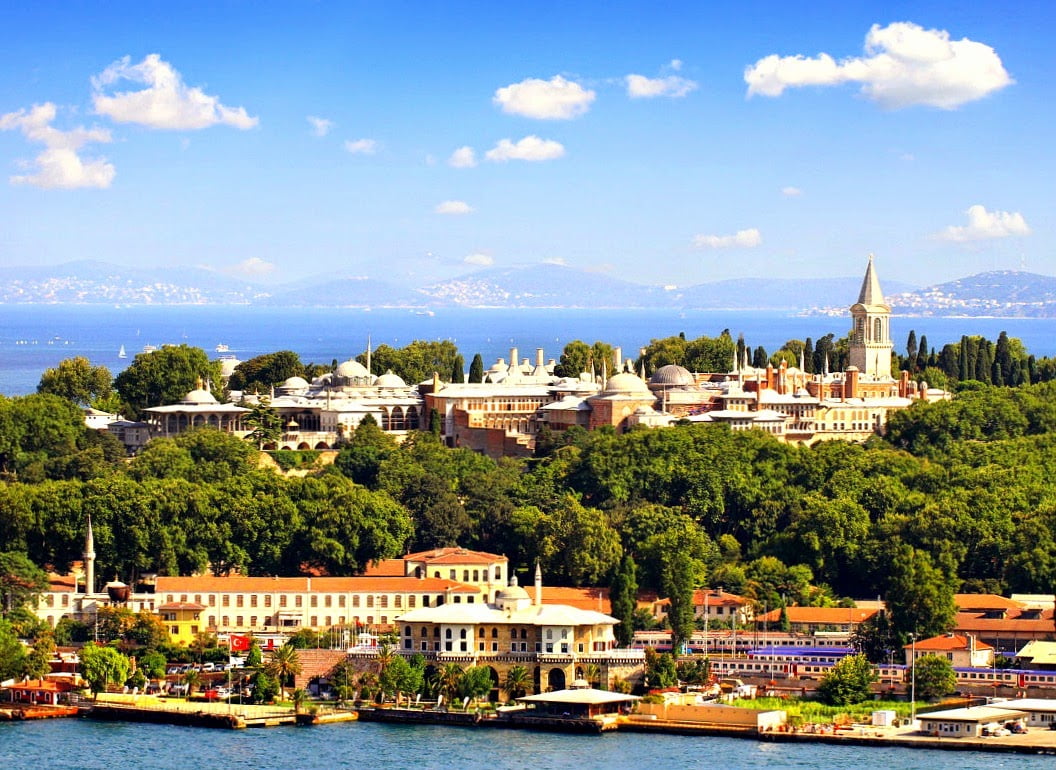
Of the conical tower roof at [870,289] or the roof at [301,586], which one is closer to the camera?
the roof at [301,586]

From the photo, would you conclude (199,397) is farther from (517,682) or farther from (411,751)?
(411,751)

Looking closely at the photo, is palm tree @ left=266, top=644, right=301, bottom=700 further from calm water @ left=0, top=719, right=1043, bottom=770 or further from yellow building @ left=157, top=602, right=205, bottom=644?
yellow building @ left=157, top=602, right=205, bottom=644

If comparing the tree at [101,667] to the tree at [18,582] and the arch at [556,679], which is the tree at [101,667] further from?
the arch at [556,679]

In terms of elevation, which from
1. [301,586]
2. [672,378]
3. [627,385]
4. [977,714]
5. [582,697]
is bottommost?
[977,714]

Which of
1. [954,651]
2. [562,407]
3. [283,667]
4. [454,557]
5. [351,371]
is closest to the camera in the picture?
[283,667]

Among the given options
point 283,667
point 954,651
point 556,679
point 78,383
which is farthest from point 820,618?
point 78,383

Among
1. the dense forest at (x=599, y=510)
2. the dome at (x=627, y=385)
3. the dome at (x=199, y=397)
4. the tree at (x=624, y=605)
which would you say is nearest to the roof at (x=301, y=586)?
the dense forest at (x=599, y=510)

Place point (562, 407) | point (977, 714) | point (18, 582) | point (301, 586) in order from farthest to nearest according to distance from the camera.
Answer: point (562, 407), point (301, 586), point (18, 582), point (977, 714)
